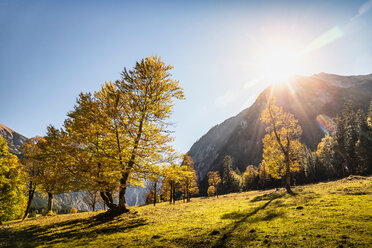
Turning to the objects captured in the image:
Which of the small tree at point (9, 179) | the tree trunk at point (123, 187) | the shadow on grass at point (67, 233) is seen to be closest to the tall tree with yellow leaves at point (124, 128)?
the tree trunk at point (123, 187)

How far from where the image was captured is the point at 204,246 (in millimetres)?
5609

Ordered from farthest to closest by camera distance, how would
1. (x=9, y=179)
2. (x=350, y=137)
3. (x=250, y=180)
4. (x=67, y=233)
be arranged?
(x=250, y=180) < (x=350, y=137) < (x=9, y=179) < (x=67, y=233)

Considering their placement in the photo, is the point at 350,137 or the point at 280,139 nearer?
the point at 280,139

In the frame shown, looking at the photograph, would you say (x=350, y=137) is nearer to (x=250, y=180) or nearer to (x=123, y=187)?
(x=250, y=180)

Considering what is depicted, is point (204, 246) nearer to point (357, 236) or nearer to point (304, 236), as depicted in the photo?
point (304, 236)

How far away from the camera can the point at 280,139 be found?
69.7 ft

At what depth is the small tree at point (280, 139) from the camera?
20.7 m

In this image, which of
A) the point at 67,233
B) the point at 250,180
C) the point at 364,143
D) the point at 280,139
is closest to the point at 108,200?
the point at 67,233

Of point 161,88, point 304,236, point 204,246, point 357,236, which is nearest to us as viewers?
point 357,236

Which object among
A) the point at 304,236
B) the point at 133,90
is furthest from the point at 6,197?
the point at 304,236

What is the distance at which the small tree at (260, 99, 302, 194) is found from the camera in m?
20.7

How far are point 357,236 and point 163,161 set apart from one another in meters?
10.5

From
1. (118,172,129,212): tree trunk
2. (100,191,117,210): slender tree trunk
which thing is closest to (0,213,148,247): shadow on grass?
(118,172,129,212): tree trunk

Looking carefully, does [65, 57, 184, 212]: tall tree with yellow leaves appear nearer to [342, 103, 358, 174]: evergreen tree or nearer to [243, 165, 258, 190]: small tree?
[342, 103, 358, 174]: evergreen tree
